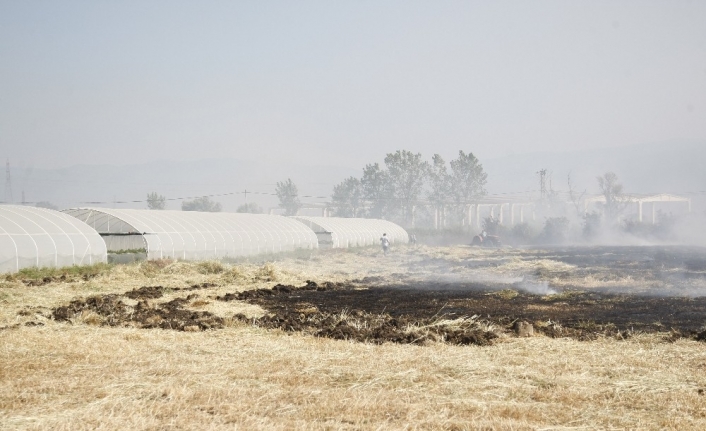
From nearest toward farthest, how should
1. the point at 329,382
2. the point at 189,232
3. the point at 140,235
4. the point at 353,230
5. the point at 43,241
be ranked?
the point at 329,382 < the point at 43,241 < the point at 140,235 < the point at 189,232 < the point at 353,230

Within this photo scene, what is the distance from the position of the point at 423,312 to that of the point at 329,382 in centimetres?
795

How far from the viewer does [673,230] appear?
89.2m

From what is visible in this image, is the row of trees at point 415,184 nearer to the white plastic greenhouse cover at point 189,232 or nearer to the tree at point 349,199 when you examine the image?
the tree at point 349,199

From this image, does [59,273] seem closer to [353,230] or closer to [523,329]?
[523,329]

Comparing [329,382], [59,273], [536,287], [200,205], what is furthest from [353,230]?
[200,205]

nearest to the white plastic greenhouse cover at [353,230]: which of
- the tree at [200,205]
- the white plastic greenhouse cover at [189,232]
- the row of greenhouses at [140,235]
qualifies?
the row of greenhouses at [140,235]

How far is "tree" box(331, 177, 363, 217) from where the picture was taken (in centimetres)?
11988

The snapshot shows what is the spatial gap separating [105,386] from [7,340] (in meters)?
4.26

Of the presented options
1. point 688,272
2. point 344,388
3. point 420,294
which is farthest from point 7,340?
point 688,272

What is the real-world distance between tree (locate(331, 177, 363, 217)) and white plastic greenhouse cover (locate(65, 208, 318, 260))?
2596 inches

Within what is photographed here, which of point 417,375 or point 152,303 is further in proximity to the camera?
point 152,303

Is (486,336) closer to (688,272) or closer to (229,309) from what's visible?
(229,309)

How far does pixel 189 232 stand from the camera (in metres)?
41.1

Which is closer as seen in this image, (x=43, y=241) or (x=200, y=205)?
(x=43, y=241)
